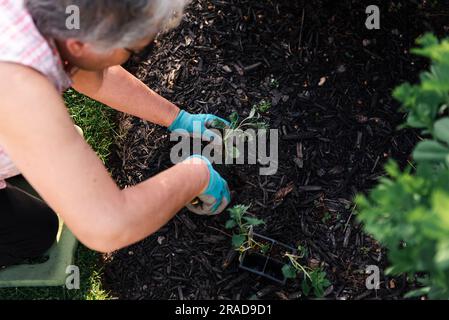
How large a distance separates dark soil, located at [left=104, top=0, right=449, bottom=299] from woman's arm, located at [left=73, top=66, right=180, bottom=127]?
5.8 inches

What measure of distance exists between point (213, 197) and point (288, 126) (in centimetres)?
50

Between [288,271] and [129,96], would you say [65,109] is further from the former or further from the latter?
[288,271]

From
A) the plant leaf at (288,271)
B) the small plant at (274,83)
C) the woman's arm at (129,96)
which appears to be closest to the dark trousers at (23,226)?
the woman's arm at (129,96)

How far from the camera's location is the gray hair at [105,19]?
146 cm

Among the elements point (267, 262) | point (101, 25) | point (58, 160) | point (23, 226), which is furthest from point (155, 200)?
point (23, 226)

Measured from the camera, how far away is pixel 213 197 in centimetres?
213

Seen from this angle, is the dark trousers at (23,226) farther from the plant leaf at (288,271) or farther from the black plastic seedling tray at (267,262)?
the plant leaf at (288,271)

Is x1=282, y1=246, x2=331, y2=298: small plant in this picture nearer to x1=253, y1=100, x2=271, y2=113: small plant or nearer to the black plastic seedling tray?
the black plastic seedling tray

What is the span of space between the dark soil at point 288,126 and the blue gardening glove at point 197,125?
4.0 inches

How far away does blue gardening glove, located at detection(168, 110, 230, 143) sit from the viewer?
2.38 meters

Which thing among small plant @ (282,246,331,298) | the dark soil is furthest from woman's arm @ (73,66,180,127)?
small plant @ (282,246,331,298)
